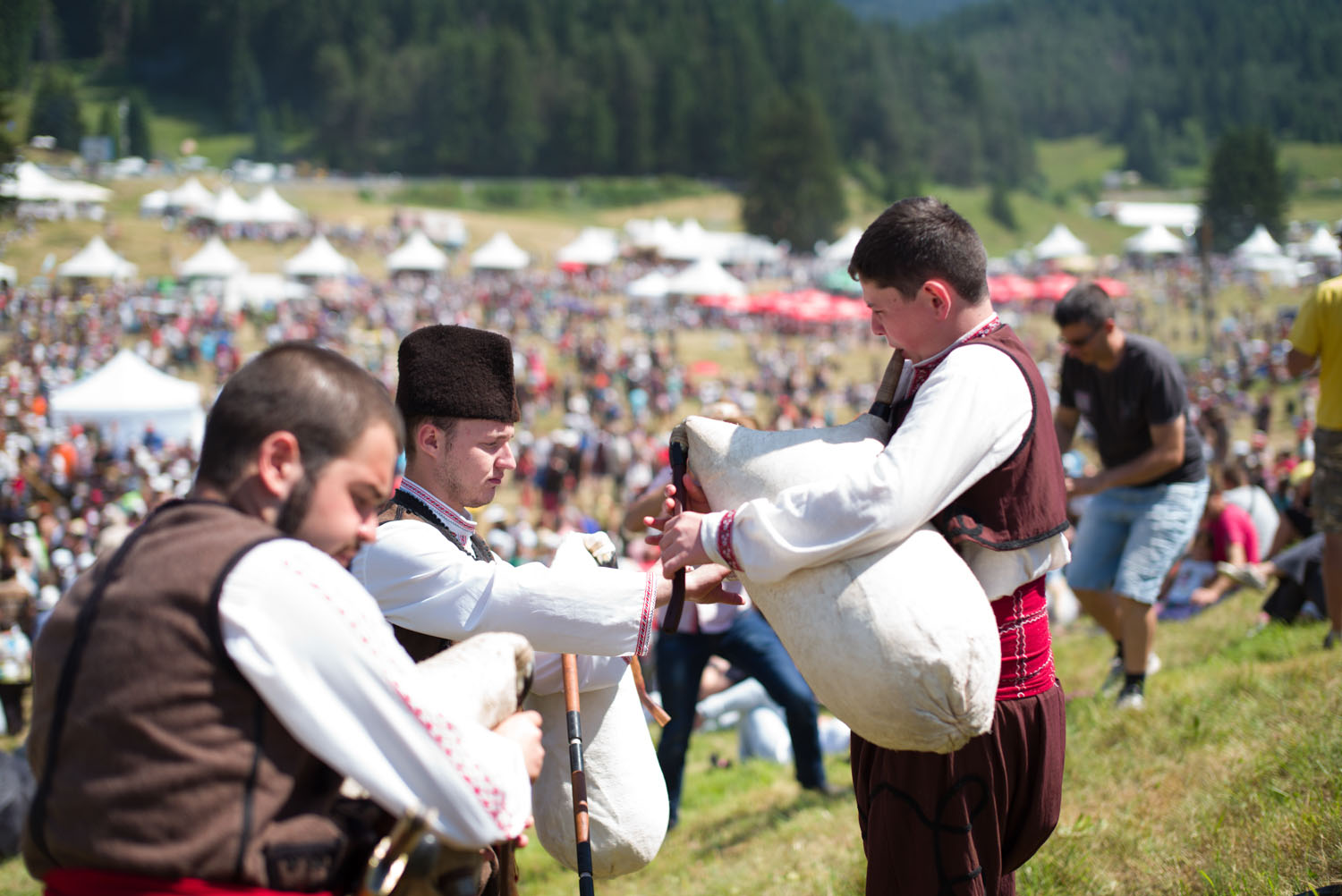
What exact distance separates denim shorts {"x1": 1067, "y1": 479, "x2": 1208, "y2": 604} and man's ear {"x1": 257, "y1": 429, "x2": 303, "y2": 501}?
435 cm

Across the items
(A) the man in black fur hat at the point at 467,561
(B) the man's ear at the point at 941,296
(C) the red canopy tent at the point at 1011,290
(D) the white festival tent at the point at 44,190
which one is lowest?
(C) the red canopy tent at the point at 1011,290

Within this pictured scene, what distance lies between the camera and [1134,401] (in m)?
5.08

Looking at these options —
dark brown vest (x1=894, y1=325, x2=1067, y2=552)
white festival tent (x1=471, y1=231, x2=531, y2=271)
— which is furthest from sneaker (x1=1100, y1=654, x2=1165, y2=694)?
white festival tent (x1=471, y1=231, x2=531, y2=271)

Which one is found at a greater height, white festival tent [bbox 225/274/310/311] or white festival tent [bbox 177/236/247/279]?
white festival tent [bbox 177/236/247/279]

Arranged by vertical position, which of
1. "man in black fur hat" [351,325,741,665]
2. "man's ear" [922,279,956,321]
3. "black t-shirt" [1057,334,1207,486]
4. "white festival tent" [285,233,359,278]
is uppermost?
"man's ear" [922,279,956,321]

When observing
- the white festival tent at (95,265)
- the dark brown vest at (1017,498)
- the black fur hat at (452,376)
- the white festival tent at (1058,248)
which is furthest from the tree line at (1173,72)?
the black fur hat at (452,376)

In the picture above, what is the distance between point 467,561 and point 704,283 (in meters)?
39.1

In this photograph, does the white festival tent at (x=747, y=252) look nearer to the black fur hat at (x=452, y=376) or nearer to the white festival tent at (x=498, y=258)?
the white festival tent at (x=498, y=258)

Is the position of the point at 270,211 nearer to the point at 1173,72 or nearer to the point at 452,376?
the point at 452,376

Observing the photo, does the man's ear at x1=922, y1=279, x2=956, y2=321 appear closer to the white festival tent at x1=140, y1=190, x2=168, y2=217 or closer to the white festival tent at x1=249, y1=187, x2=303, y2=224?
the white festival tent at x1=249, y1=187, x2=303, y2=224

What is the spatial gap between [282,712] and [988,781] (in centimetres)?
157

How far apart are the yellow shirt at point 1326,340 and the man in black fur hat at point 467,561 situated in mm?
3367

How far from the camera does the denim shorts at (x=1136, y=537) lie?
5172 mm

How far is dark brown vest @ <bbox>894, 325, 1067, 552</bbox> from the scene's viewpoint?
94.1 inches
